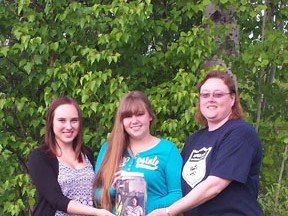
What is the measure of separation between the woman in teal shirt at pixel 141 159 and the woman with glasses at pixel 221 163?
0.33 ft

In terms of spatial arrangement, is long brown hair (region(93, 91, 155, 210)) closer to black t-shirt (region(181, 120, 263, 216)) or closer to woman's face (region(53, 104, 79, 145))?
woman's face (region(53, 104, 79, 145))

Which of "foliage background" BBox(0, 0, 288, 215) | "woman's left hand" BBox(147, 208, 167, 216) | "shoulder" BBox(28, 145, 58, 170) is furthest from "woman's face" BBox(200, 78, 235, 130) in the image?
"foliage background" BBox(0, 0, 288, 215)

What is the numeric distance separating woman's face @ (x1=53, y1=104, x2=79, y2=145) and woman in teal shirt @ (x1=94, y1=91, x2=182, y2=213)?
293 mm

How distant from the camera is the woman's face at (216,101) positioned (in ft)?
11.6

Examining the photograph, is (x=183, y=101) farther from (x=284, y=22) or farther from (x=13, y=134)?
(x=284, y=22)

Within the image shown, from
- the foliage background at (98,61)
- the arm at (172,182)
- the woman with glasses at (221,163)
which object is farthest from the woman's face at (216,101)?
the foliage background at (98,61)

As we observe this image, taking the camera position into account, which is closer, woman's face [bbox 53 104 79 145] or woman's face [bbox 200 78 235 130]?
woman's face [bbox 200 78 235 130]

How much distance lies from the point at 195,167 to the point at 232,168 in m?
0.28

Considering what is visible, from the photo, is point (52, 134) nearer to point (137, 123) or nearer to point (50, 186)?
point (50, 186)

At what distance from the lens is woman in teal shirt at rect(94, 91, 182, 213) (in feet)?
12.0

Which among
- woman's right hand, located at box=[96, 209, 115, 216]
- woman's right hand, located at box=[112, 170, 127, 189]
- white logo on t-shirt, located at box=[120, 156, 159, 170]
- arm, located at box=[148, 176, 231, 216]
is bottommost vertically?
woman's right hand, located at box=[96, 209, 115, 216]

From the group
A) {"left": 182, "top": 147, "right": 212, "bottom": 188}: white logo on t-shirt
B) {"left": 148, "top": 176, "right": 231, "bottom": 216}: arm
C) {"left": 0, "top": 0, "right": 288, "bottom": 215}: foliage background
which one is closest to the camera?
{"left": 148, "top": 176, "right": 231, "bottom": 216}: arm

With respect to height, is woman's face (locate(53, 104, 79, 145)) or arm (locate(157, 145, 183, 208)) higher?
woman's face (locate(53, 104, 79, 145))

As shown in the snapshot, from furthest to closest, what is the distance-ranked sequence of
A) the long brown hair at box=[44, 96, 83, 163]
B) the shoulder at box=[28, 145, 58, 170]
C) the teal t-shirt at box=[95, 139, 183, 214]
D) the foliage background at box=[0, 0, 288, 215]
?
1. the foliage background at box=[0, 0, 288, 215]
2. the long brown hair at box=[44, 96, 83, 163]
3. the shoulder at box=[28, 145, 58, 170]
4. the teal t-shirt at box=[95, 139, 183, 214]
